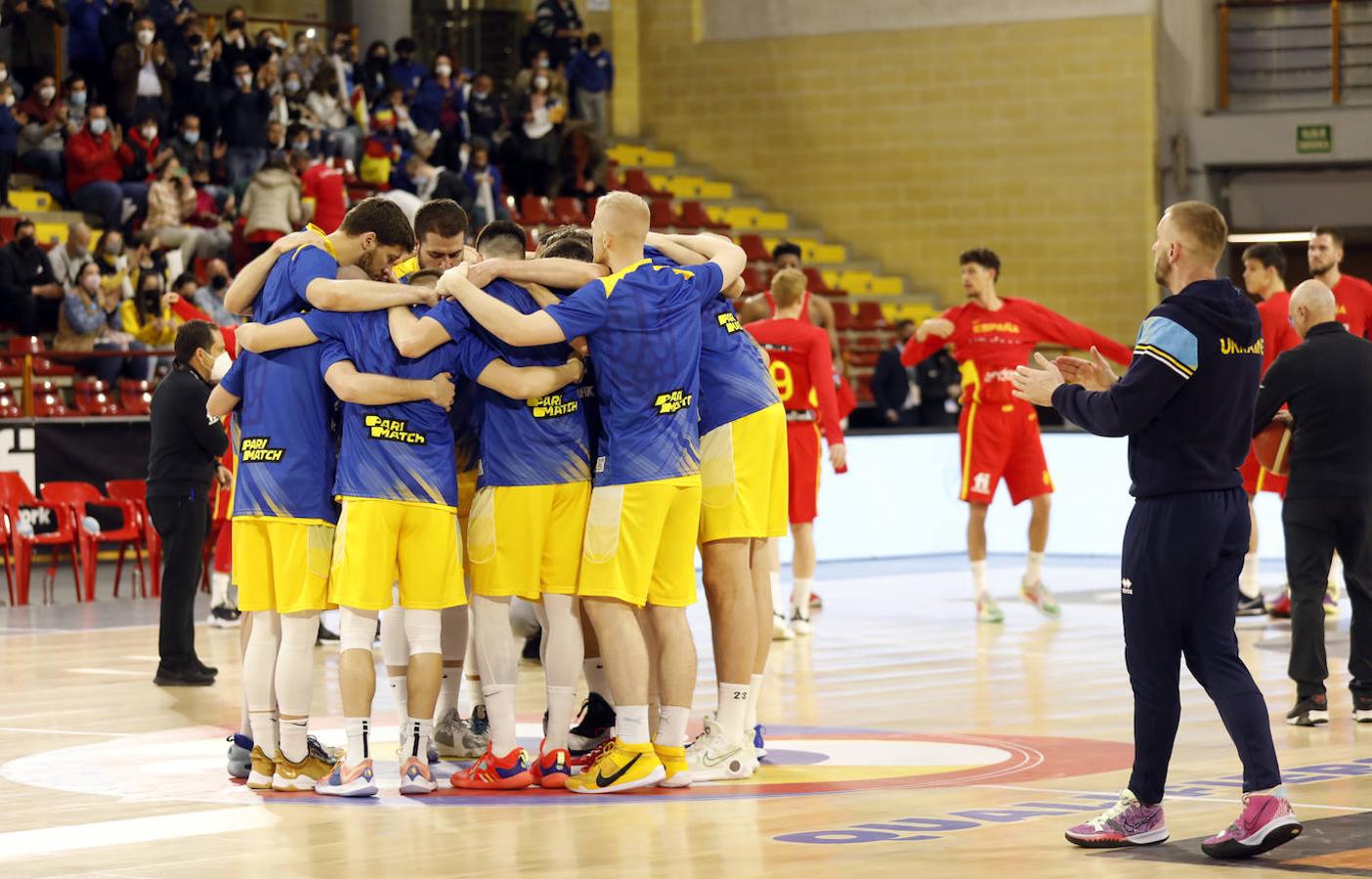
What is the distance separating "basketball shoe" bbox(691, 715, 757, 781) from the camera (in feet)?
25.5

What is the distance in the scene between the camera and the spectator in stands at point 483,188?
74.8 ft

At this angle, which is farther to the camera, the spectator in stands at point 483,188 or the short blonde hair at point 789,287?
the spectator in stands at point 483,188

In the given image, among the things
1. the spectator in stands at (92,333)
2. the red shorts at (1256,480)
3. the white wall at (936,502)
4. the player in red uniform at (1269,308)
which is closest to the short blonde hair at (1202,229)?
the player in red uniform at (1269,308)

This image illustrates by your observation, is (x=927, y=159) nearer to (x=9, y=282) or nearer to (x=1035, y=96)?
(x=1035, y=96)

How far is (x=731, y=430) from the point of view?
799 cm

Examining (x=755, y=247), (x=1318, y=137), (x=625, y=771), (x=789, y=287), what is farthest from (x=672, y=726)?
(x=1318, y=137)

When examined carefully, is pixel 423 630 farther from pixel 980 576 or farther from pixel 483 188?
pixel 483 188

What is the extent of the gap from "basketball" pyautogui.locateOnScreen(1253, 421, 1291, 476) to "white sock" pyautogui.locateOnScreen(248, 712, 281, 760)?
4307 mm

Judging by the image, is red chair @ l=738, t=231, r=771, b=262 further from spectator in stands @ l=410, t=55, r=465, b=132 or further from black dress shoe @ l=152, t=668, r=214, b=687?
black dress shoe @ l=152, t=668, r=214, b=687

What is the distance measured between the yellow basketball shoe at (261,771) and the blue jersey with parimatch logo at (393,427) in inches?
40.3

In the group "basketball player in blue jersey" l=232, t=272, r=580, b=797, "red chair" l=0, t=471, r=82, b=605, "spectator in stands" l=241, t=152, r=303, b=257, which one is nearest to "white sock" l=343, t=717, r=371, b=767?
"basketball player in blue jersey" l=232, t=272, r=580, b=797

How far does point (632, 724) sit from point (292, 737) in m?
1.22

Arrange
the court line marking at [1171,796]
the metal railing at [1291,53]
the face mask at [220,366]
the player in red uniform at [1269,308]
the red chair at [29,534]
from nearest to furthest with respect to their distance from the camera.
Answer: the court line marking at [1171,796] → the face mask at [220,366] → the player in red uniform at [1269,308] → the red chair at [29,534] → the metal railing at [1291,53]

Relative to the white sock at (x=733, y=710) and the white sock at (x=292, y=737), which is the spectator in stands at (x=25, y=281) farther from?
the white sock at (x=733, y=710)
